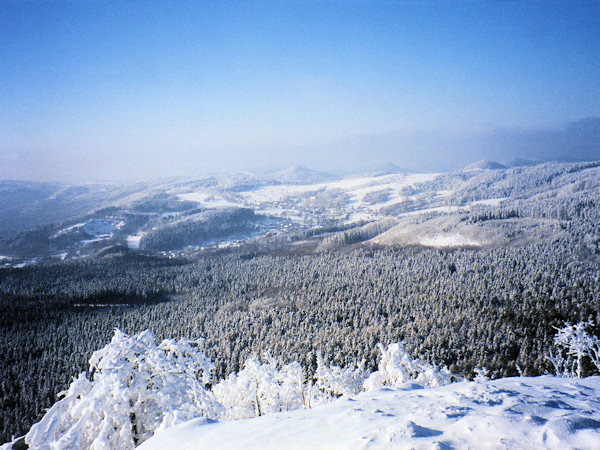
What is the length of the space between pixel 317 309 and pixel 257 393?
86.6 meters

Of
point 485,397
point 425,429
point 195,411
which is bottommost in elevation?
point 195,411

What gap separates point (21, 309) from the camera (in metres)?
136

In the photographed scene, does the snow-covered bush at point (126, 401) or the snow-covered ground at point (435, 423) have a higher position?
the snow-covered ground at point (435, 423)

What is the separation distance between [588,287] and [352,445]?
150352mm

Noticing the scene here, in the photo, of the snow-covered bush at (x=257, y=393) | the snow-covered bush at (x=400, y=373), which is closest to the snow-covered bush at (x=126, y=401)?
the snow-covered bush at (x=257, y=393)

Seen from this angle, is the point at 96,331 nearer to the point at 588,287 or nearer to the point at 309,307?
the point at 309,307

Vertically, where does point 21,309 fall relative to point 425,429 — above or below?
below

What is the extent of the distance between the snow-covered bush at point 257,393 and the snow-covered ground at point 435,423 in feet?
78.9

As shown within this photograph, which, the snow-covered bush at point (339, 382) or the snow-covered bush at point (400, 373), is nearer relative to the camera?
the snow-covered bush at point (400, 373)

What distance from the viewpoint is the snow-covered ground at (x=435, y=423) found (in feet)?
33.6

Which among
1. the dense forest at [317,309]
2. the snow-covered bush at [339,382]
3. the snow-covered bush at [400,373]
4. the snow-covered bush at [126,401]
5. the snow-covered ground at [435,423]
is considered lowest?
the dense forest at [317,309]

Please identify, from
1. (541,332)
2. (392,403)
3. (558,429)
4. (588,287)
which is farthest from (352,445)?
(588,287)

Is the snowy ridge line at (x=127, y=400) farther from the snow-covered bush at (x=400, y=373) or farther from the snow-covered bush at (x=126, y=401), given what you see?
the snow-covered bush at (x=400, y=373)

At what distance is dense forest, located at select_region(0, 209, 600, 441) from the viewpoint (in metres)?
83.8
